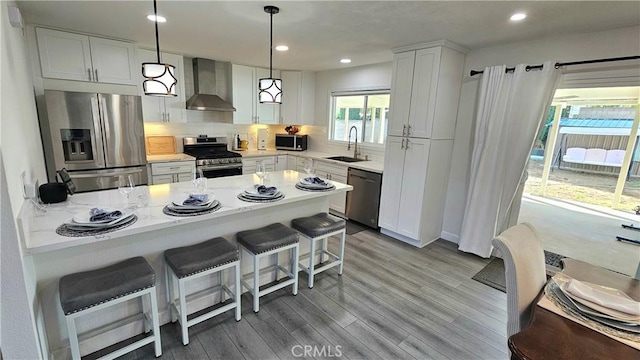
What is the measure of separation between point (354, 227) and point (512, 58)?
285 cm

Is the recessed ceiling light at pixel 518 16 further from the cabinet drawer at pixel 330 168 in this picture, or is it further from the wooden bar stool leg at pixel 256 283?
the wooden bar stool leg at pixel 256 283

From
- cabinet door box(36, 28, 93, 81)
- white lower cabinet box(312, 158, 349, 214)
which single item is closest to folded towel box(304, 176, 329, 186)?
white lower cabinet box(312, 158, 349, 214)

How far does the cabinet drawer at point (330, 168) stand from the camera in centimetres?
448

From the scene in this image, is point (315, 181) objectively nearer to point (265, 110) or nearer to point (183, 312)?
point (183, 312)

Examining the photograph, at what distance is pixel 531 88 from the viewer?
2.94 meters

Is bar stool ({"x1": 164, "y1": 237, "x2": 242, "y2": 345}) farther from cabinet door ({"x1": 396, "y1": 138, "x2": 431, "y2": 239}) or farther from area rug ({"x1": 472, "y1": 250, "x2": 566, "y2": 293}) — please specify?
area rug ({"x1": 472, "y1": 250, "x2": 566, "y2": 293})

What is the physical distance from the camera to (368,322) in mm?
2326

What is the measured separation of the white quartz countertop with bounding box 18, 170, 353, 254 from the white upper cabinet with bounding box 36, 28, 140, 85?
1.93 metres

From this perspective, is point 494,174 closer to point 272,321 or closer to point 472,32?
point 472,32

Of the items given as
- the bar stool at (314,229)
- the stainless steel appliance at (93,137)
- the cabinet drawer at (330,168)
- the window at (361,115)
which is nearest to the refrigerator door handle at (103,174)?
the stainless steel appliance at (93,137)

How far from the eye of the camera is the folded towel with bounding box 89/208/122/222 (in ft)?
5.54

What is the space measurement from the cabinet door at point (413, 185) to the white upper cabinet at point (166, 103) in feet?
11.1

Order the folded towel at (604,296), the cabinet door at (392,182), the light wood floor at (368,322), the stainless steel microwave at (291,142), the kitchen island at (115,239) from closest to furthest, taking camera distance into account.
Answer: the folded towel at (604,296) → the kitchen island at (115,239) → the light wood floor at (368,322) → the cabinet door at (392,182) → the stainless steel microwave at (291,142)

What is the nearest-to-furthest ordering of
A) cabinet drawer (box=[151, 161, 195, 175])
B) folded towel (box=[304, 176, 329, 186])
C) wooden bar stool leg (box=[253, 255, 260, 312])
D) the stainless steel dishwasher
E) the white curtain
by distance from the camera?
wooden bar stool leg (box=[253, 255, 260, 312]) → folded towel (box=[304, 176, 329, 186]) → the white curtain → cabinet drawer (box=[151, 161, 195, 175]) → the stainless steel dishwasher
